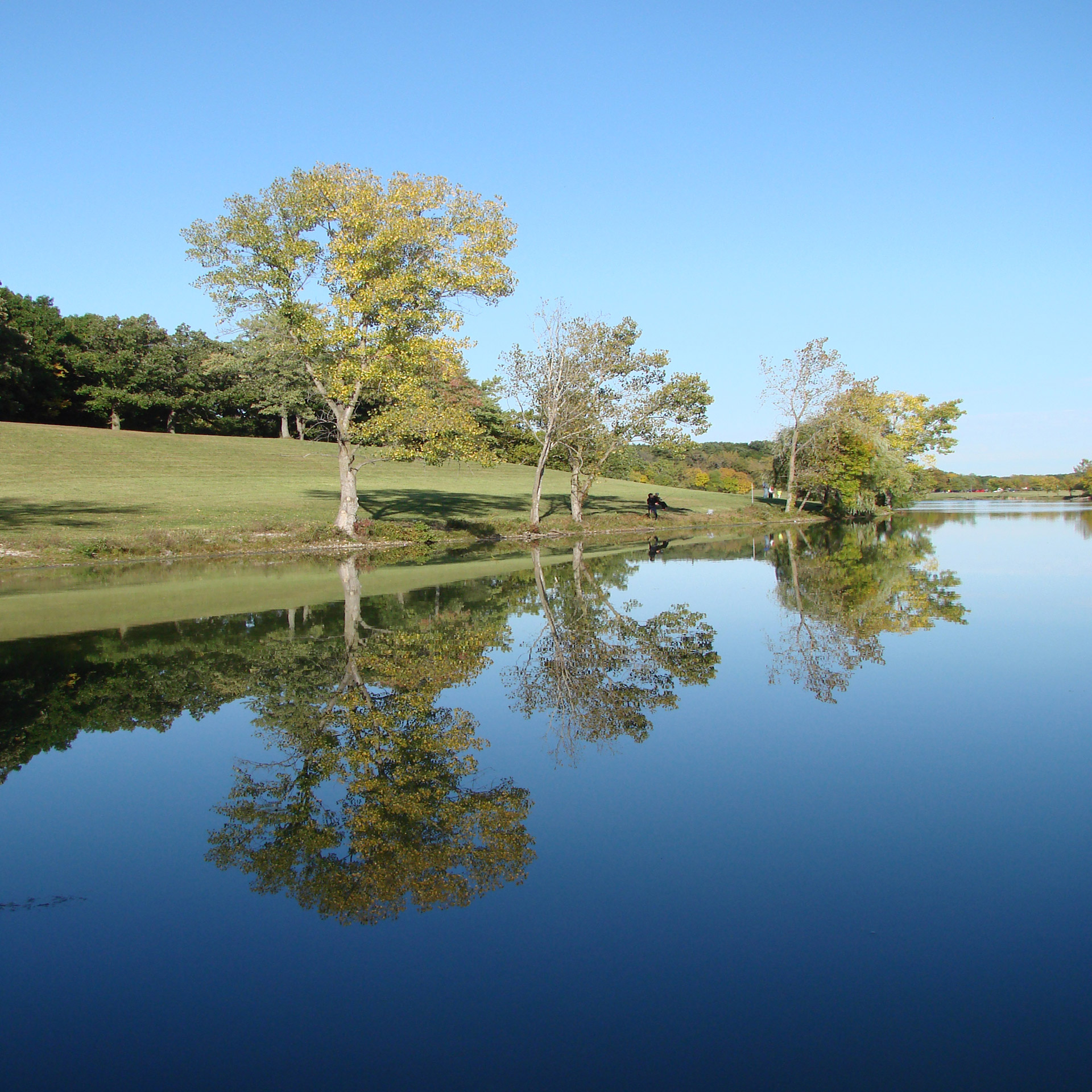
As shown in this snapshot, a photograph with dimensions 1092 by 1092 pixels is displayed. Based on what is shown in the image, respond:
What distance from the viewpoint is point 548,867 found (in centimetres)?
565

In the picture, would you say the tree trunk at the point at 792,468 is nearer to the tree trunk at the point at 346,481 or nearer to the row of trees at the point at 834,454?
the row of trees at the point at 834,454

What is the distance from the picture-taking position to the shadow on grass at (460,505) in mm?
44250

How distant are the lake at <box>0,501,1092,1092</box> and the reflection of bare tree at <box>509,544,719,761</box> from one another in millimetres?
72

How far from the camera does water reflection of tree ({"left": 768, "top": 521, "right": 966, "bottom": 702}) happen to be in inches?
471

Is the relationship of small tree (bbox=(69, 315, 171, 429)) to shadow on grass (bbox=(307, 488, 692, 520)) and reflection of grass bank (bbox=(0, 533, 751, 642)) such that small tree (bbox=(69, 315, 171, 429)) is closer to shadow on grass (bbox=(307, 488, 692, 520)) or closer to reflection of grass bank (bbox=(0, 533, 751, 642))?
shadow on grass (bbox=(307, 488, 692, 520))

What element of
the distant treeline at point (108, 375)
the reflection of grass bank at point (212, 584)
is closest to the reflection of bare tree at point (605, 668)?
the reflection of grass bank at point (212, 584)

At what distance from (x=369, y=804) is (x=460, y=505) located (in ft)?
144

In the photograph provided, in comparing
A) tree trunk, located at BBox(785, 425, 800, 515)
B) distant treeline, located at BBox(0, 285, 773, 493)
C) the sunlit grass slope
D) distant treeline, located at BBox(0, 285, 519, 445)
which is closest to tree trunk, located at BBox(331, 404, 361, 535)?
the sunlit grass slope

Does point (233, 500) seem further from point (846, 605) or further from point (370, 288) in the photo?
point (846, 605)

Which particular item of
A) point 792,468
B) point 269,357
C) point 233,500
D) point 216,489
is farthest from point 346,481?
point 792,468

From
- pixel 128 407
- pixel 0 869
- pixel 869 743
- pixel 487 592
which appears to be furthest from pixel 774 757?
pixel 128 407

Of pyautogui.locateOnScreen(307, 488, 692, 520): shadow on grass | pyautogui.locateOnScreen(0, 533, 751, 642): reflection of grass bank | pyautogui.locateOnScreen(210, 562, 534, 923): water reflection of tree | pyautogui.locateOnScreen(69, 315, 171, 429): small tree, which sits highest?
pyautogui.locateOnScreen(69, 315, 171, 429): small tree

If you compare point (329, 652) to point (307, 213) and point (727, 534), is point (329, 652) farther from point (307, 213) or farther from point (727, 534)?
point (727, 534)

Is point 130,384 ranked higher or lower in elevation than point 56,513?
higher
